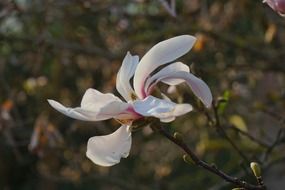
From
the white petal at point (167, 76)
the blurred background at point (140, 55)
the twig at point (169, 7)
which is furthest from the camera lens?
the blurred background at point (140, 55)

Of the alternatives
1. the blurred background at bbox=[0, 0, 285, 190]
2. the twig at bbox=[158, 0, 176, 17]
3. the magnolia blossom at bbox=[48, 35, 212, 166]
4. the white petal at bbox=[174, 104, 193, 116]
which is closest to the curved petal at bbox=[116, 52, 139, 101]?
the magnolia blossom at bbox=[48, 35, 212, 166]

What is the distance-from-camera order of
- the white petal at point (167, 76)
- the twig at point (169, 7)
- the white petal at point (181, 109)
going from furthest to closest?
the twig at point (169, 7) < the white petal at point (167, 76) < the white petal at point (181, 109)

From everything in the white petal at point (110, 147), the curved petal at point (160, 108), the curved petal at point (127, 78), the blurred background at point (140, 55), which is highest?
the curved petal at point (160, 108)

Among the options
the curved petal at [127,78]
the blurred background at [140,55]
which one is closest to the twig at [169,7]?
the blurred background at [140,55]

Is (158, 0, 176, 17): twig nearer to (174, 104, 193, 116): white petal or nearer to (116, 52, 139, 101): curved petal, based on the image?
(116, 52, 139, 101): curved petal

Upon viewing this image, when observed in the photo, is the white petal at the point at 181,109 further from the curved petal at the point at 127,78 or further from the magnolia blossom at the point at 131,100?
the curved petal at the point at 127,78

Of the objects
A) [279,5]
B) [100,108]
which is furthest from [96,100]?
[279,5]
